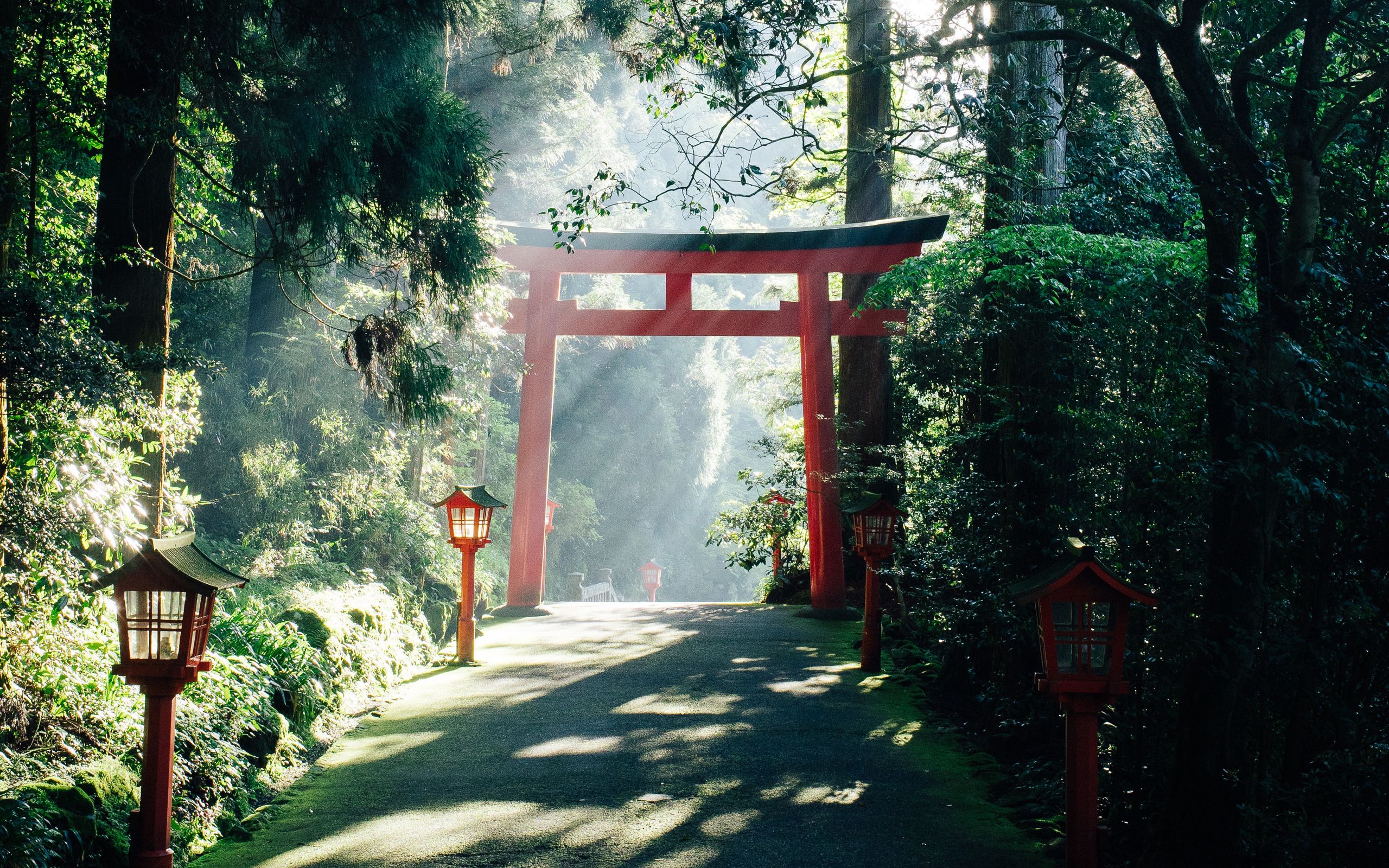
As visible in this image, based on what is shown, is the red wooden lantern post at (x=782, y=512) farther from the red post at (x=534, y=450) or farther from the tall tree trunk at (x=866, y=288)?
the red post at (x=534, y=450)

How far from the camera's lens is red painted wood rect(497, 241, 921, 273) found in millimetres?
10500

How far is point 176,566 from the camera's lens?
11.5 feet

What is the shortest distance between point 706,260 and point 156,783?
831cm

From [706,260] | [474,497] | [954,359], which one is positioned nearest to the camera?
[474,497]

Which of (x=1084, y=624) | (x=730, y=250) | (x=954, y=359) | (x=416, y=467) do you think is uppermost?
(x=730, y=250)

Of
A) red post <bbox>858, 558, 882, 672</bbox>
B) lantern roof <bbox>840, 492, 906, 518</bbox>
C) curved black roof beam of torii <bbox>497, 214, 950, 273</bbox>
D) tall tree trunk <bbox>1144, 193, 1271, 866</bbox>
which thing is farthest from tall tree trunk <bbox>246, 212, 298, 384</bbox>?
tall tree trunk <bbox>1144, 193, 1271, 866</bbox>

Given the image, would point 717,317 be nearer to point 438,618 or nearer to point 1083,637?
point 438,618

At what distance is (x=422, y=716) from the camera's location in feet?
21.0

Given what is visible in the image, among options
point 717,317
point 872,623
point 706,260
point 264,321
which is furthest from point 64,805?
point 264,321

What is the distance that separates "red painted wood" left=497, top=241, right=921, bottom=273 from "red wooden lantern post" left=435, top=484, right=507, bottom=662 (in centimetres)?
375

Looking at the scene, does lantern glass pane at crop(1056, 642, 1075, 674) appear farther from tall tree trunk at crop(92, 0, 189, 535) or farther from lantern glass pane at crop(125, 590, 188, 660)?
tall tree trunk at crop(92, 0, 189, 535)

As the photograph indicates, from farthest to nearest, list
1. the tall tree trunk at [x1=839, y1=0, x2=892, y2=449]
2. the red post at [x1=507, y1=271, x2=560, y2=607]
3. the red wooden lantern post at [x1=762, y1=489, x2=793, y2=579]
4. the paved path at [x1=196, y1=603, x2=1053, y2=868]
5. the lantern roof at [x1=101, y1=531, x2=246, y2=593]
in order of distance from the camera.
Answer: the red wooden lantern post at [x1=762, y1=489, x2=793, y2=579], the tall tree trunk at [x1=839, y1=0, x2=892, y2=449], the red post at [x1=507, y1=271, x2=560, y2=607], the paved path at [x1=196, y1=603, x2=1053, y2=868], the lantern roof at [x1=101, y1=531, x2=246, y2=593]

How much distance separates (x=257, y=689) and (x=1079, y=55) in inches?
315

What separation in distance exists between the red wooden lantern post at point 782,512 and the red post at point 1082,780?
26.5 ft
